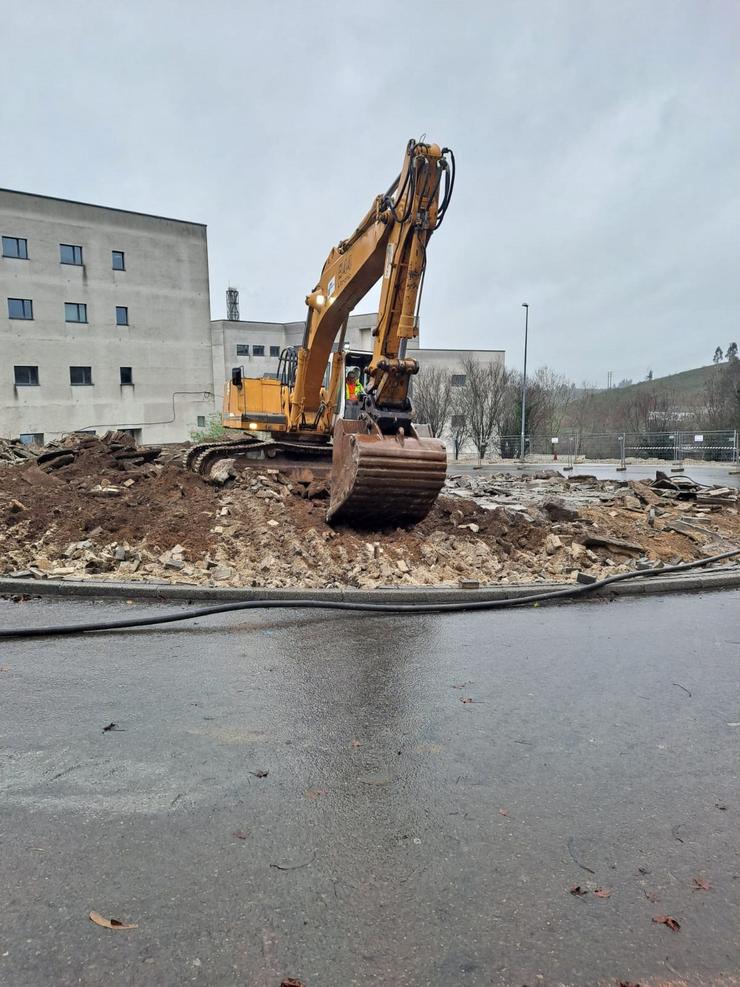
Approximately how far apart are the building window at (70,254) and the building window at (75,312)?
2.33 m

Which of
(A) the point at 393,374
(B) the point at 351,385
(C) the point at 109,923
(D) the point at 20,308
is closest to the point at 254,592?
(A) the point at 393,374

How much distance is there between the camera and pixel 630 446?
140 ft

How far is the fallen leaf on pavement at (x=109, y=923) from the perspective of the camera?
8.00 ft

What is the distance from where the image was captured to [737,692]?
15.8 ft

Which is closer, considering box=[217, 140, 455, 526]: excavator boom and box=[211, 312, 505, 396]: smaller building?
box=[217, 140, 455, 526]: excavator boom

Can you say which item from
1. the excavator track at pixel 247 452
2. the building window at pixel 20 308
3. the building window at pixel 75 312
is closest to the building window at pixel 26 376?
the building window at pixel 20 308

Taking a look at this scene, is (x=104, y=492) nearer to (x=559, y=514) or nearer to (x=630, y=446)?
(x=559, y=514)

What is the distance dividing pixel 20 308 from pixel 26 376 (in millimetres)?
3797

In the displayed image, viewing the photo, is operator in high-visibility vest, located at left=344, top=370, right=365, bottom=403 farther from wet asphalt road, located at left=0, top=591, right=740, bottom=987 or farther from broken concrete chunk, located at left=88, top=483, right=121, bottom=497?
wet asphalt road, located at left=0, top=591, right=740, bottom=987

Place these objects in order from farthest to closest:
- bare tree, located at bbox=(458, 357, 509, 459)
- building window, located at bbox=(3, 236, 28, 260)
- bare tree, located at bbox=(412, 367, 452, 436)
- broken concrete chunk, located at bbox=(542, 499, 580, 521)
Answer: bare tree, located at bbox=(412, 367, 452, 436) → bare tree, located at bbox=(458, 357, 509, 459) → building window, located at bbox=(3, 236, 28, 260) → broken concrete chunk, located at bbox=(542, 499, 580, 521)

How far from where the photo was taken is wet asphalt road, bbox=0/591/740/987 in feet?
7.70

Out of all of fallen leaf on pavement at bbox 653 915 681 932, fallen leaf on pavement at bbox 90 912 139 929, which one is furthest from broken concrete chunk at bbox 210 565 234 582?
fallen leaf on pavement at bbox 653 915 681 932

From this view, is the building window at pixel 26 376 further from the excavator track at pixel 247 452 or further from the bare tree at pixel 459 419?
the excavator track at pixel 247 452

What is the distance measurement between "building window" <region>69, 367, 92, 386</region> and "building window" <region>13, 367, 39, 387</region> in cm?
181
